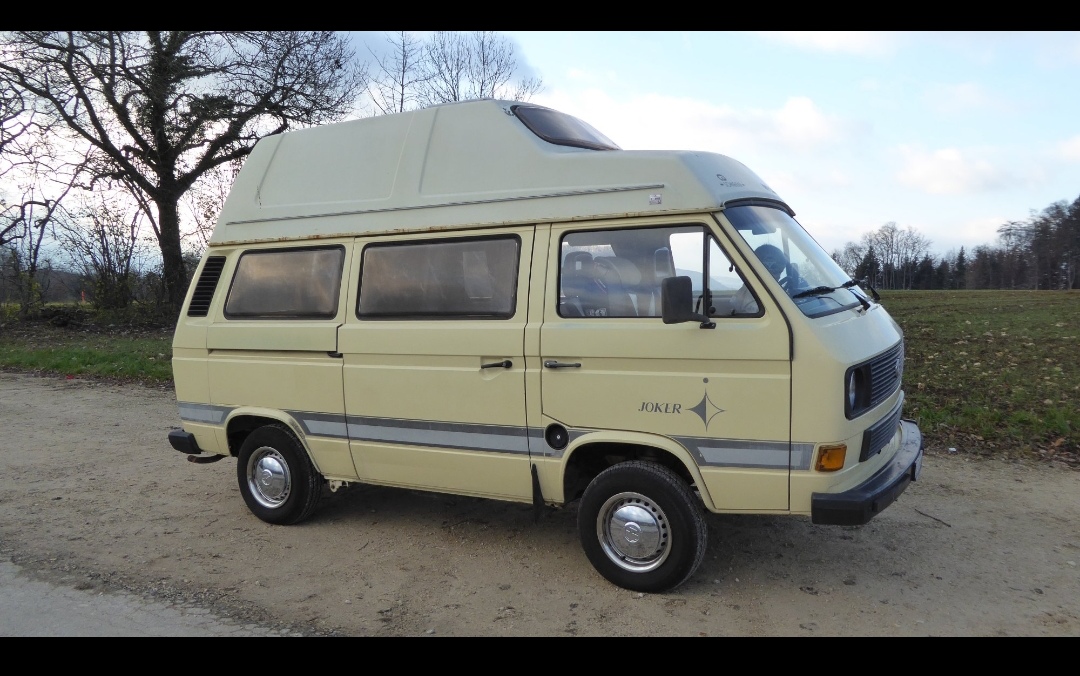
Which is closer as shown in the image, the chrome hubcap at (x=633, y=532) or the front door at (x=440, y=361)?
the chrome hubcap at (x=633, y=532)

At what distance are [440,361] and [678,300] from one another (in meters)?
1.73

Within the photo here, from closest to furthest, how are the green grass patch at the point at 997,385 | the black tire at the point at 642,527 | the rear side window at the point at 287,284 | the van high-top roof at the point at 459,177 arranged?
the black tire at the point at 642,527 < the van high-top roof at the point at 459,177 < the rear side window at the point at 287,284 < the green grass patch at the point at 997,385

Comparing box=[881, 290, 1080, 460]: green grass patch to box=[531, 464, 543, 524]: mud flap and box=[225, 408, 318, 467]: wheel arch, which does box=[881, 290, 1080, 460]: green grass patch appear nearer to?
box=[531, 464, 543, 524]: mud flap

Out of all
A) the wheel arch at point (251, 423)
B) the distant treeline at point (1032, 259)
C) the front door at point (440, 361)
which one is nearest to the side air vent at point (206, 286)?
the wheel arch at point (251, 423)

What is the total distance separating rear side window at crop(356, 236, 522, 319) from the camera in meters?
4.97

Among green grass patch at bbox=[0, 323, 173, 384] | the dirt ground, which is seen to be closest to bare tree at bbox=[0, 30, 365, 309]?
green grass patch at bbox=[0, 323, 173, 384]

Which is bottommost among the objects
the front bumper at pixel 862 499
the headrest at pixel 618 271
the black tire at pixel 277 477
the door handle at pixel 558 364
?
the black tire at pixel 277 477

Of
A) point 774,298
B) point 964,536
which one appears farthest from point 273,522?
point 964,536

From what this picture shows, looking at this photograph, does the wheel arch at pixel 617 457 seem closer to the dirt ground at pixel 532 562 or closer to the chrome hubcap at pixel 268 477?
the dirt ground at pixel 532 562

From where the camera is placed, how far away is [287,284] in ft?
19.4

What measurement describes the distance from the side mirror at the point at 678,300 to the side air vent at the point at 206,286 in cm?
393

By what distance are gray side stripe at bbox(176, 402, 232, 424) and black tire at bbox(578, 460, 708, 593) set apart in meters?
3.20

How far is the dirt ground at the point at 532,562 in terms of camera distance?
14.0ft

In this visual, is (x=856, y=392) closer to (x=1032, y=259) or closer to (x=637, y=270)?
(x=637, y=270)
